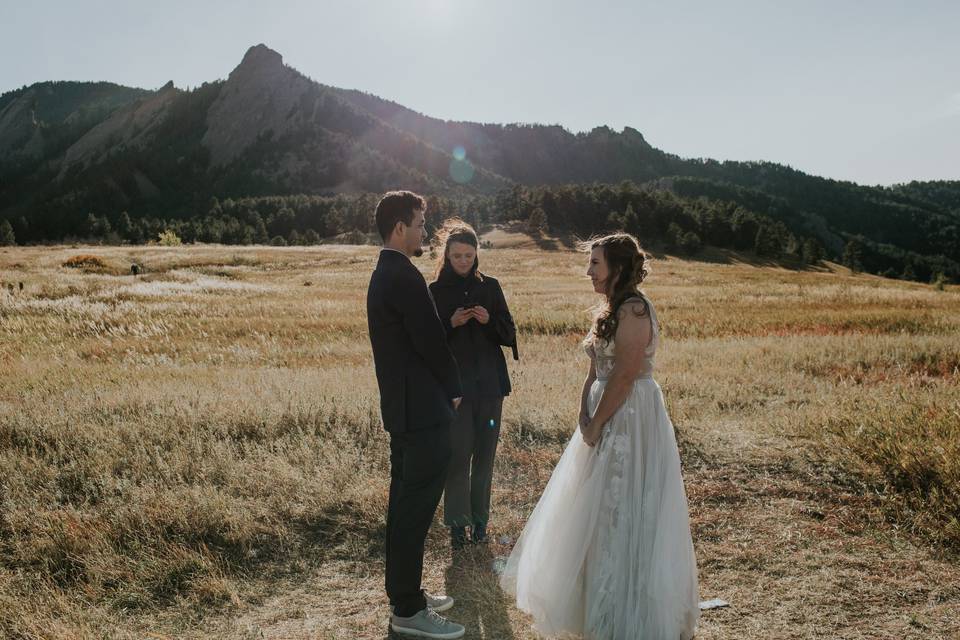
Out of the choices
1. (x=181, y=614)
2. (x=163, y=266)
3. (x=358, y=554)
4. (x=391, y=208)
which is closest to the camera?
(x=391, y=208)

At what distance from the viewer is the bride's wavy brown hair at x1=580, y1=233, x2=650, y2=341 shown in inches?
151

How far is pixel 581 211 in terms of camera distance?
85.6 metres

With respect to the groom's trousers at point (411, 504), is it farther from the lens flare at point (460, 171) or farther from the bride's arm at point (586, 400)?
the lens flare at point (460, 171)

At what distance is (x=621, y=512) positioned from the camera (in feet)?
12.7

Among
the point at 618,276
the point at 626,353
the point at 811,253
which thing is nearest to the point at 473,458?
the point at 626,353

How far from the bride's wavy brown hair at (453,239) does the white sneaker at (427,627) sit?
8.89ft

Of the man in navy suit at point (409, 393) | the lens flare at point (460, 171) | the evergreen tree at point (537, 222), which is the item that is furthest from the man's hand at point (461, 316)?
the lens flare at point (460, 171)

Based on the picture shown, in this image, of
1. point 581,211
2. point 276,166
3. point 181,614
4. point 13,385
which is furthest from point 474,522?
point 276,166

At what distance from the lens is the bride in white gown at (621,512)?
12.3 ft

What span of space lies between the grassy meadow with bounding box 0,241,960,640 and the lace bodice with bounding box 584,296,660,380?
1.88 meters

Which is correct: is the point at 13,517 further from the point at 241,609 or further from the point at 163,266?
the point at 163,266

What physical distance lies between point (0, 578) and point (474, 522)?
3694 millimetres

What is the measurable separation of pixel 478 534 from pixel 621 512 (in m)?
1.89

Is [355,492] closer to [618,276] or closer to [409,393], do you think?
[409,393]
